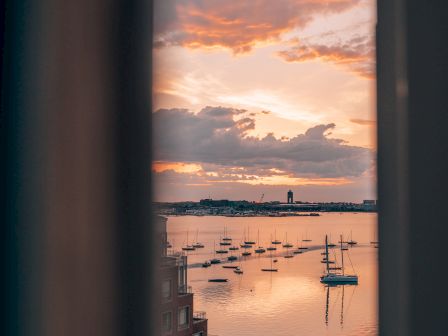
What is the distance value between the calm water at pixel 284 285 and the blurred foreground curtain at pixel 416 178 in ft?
0.20

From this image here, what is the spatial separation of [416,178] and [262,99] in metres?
0.41

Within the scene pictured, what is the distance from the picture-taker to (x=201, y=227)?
3.43ft

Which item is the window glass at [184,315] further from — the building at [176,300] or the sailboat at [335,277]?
the sailboat at [335,277]

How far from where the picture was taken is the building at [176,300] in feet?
3.35

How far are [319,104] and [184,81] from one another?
306mm

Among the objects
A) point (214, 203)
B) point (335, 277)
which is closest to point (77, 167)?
point (214, 203)

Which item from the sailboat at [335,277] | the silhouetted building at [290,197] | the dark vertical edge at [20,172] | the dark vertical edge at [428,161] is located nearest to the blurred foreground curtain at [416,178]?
the dark vertical edge at [428,161]

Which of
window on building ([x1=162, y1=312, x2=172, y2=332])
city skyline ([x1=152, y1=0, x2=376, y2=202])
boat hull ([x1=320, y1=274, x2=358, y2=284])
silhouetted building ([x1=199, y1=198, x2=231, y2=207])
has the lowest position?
window on building ([x1=162, y1=312, x2=172, y2=332])

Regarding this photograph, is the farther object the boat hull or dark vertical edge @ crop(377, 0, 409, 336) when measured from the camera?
the boat hull

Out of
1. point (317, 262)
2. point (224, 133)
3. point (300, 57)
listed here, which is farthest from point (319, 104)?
point (317, 262)

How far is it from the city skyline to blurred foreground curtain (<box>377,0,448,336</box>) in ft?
0.48

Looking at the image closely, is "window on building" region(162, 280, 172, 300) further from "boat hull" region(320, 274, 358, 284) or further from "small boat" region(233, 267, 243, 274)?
"boat hull" region(320, 274, 358, 284)

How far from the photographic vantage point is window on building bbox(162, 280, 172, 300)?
1055 millimetres

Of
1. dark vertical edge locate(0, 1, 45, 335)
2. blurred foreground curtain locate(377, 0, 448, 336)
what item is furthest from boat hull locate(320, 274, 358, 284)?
dark vertical edge locate(0, 1, 45, 335)
